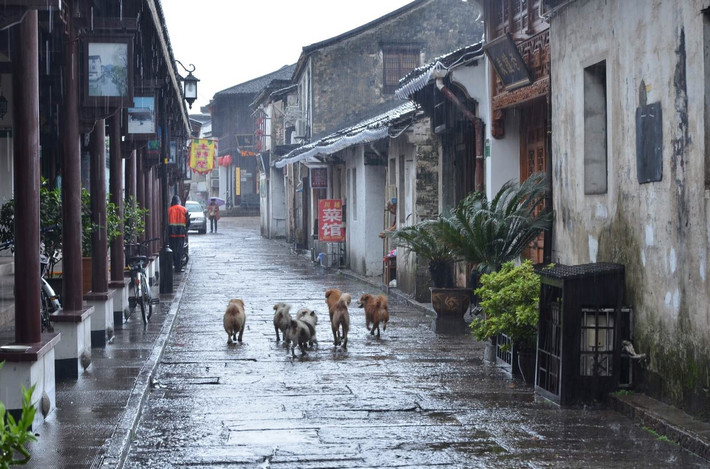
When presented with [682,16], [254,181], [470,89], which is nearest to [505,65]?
[470,89]

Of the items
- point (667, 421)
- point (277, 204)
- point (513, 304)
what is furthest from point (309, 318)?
point (277, 204)

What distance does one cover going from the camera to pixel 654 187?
8672 mm

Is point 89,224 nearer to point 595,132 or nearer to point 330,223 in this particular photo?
point 595,132

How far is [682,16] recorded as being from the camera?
8.05 m

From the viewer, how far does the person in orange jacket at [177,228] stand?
83.8 feet

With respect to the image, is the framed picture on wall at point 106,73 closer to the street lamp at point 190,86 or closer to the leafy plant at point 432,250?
the leafy plant at point 432,250

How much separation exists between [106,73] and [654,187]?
5564 millimetres

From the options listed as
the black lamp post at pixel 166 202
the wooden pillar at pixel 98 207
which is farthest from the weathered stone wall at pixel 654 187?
the black lamp post at pixel 166 202

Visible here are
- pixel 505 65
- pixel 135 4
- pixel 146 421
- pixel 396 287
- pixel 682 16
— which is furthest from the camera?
pixel 396 287

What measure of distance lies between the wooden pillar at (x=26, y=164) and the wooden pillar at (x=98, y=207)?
4.04m

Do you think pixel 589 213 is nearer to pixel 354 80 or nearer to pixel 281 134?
pixel 354 80

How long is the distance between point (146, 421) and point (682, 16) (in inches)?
217

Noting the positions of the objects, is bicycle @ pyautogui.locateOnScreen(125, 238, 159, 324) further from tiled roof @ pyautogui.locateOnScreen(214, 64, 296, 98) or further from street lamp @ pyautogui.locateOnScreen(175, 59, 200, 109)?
tiled roof @ pyautogui.locateOnScreen(214, 64, 296, 98)

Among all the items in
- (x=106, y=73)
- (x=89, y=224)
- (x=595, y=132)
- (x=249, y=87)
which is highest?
(x=249, y=87)
